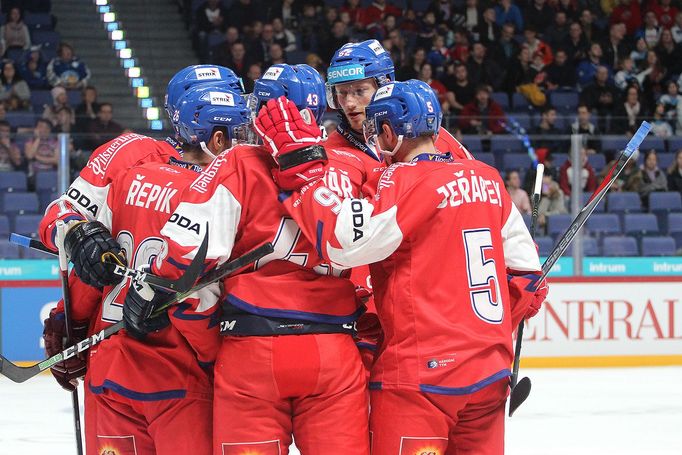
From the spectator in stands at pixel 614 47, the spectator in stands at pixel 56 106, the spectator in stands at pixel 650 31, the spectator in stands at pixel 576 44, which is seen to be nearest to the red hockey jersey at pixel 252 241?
the spectator in stands at pixel 56 106

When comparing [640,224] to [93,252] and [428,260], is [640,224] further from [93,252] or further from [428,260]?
[93,252]

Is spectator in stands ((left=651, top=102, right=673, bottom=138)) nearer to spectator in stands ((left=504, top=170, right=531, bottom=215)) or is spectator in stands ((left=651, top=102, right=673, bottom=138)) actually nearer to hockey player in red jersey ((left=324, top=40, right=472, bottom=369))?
spectator in stands ((left=504, top=170, right=531, bottom=215))

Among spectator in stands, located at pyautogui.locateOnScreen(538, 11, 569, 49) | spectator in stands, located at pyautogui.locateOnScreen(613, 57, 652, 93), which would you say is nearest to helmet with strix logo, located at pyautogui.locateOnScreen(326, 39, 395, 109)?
spectator in stands, located at pyautogui.locateOnScreen(613, 57, 652, 93)

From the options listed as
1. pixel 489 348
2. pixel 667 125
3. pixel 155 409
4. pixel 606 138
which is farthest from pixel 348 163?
pixel 667 125

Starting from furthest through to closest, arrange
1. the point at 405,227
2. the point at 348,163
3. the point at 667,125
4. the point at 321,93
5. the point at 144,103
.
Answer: the point at 144,103 < the point at 667,125 < the point at 321,93 < the point at 348,163 < the point at 405,227

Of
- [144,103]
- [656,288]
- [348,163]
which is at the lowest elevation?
[656,288]

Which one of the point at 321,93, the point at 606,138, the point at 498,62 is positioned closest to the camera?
the point at 321,93

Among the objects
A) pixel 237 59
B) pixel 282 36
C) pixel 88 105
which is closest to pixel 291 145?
pixel 88 105

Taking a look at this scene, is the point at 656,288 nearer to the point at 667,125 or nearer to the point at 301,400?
the point at 667,125

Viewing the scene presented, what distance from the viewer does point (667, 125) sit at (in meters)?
9.07

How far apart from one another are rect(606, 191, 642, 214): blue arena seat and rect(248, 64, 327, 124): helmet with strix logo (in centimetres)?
569

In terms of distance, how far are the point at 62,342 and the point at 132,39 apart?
839 centimetres

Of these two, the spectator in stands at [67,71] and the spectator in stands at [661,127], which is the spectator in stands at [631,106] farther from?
the spectator in stands at [67,71]

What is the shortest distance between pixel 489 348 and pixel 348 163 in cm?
53
